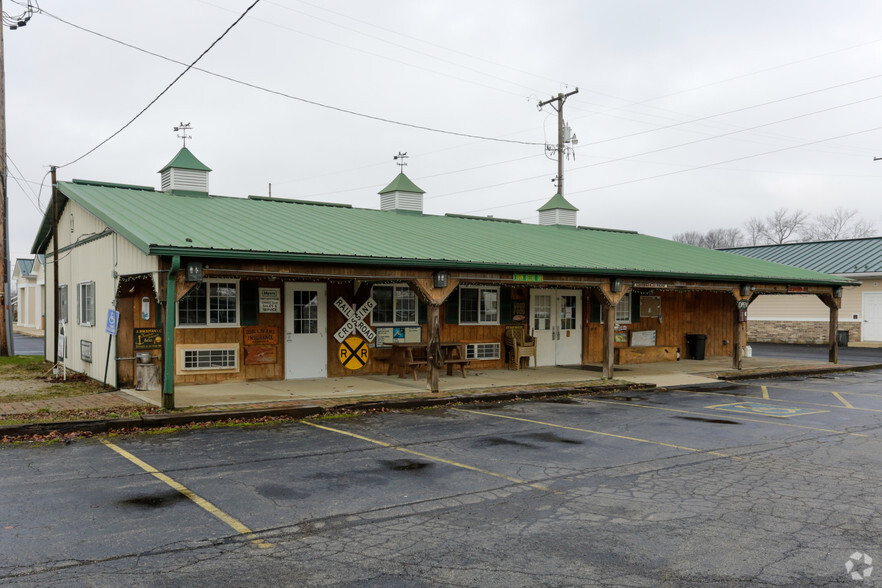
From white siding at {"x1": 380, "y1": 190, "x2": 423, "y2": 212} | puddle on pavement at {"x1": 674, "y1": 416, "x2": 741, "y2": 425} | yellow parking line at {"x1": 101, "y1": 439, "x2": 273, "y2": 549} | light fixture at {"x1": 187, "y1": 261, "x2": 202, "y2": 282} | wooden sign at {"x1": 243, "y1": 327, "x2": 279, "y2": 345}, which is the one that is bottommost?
puddle on pavement at {"x1": 674, "y1": 416, "x2": 741, "y2": 425}

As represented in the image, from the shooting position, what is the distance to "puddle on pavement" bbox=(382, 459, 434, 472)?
7.70 m

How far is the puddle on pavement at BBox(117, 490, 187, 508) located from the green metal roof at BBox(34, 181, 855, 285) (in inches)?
193

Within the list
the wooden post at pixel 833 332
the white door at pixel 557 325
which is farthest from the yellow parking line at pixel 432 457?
the wooden post at pixel 833 332

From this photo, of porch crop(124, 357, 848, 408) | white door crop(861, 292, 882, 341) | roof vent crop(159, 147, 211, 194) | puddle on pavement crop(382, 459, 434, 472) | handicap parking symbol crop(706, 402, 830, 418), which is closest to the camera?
puddle on pavement crop(382, 459, 434, 472)

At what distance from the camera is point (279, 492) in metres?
A: 6.68

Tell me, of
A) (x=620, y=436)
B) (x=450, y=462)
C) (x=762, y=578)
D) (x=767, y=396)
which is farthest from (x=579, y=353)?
(x=762, y=578)

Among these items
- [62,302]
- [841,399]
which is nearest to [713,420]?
[841,399]

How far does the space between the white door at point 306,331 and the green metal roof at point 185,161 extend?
449cm

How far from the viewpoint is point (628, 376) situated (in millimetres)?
17328

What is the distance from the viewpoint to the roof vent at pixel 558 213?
24.1 metres

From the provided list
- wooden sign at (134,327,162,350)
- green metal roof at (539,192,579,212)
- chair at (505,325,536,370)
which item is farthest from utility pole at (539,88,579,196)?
wooden sign at (134,327,162,350)

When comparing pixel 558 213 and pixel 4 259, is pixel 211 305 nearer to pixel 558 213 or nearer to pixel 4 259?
pixel 4 259

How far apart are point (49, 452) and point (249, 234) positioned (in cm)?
557

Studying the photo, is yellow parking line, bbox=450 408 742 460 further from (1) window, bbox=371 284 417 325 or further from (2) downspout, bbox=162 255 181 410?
(2) downspout, bbox=162 255 181 410
